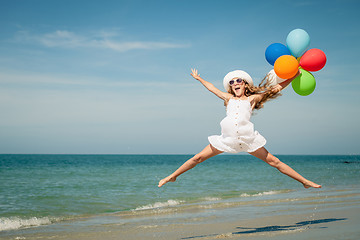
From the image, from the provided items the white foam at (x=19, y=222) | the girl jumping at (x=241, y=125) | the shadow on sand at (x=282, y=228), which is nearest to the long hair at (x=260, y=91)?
the girl jumping at (x=241, y=125)

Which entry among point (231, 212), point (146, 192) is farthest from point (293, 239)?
point (146, 192)

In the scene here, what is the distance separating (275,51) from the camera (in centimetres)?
599

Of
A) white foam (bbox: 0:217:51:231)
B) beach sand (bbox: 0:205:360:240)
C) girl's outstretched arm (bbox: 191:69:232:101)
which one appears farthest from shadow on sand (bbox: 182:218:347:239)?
white foam (bbox: 0:217:51:231)

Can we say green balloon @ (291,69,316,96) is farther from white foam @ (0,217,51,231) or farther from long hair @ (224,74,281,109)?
white foam @ (0,217,51,231)

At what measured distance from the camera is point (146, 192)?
14250mm

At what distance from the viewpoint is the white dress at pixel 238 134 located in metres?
5.32

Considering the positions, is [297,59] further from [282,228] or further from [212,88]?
[282,228]

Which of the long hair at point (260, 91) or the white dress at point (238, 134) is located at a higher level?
the long hair at point (260, 91)

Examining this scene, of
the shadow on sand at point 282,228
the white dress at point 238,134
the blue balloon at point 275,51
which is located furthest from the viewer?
the blue balloon at point 275,51

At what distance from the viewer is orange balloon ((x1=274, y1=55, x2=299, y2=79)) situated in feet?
18.1

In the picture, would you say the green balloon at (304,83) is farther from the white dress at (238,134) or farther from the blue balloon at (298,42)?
the white dress at (238,134)

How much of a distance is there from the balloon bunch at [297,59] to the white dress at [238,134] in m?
0.83

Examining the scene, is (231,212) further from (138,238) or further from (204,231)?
(138,238)

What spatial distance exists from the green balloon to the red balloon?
4.1 inches
